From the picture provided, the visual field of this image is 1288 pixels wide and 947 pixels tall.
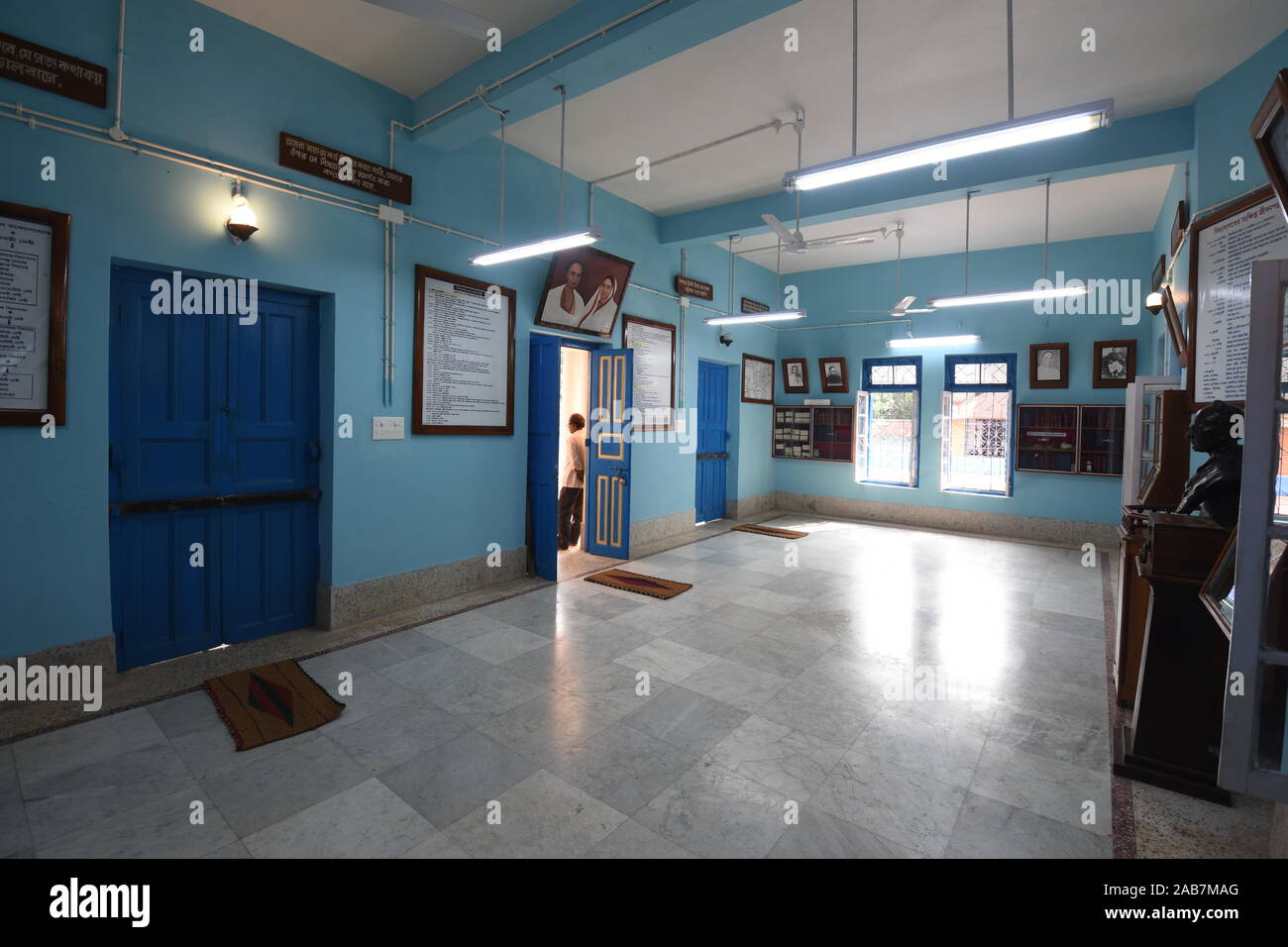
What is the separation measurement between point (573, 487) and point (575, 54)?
5.02 m

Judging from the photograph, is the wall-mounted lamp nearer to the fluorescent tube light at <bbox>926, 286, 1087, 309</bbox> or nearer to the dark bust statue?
the dark bust statue

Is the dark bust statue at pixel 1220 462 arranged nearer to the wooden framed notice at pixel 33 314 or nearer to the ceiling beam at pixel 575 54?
the ceiling beam at pixel 575 54

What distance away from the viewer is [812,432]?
10.9 meters

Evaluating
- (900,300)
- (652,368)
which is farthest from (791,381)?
(652,368)

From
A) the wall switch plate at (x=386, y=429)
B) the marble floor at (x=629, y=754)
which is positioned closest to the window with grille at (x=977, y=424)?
the marble floor at (x=629, y=754)

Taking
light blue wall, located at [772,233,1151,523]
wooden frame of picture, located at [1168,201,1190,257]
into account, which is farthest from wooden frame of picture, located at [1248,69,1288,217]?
light blue wall, located at [772,233,1151,523]

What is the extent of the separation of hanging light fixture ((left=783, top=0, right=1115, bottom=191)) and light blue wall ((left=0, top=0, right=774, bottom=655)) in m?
3.31

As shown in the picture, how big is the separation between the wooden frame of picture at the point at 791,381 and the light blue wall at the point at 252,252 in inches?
231

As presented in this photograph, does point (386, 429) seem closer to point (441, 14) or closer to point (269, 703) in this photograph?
point (269, 703)

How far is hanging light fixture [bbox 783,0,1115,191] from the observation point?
2.85m

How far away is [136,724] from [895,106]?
6.82m

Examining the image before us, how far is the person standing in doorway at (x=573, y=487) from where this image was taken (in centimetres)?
784

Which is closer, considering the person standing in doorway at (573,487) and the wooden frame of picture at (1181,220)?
the wooden frame of picture at (1181,220)
